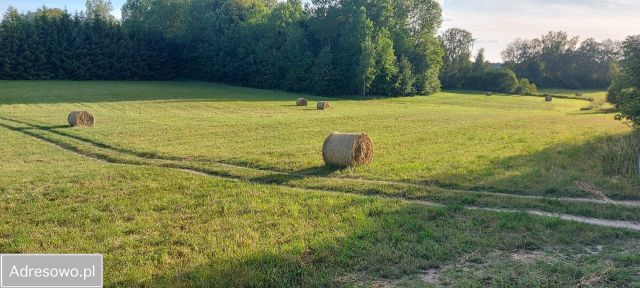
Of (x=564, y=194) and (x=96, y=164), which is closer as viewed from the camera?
(x=564, y=194)

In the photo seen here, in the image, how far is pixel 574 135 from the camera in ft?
78.0

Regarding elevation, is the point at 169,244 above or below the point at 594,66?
A: below

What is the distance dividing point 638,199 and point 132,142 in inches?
704

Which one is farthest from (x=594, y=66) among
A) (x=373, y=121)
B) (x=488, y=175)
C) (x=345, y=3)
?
(x=488, y=175)

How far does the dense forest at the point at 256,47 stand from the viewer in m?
67.9

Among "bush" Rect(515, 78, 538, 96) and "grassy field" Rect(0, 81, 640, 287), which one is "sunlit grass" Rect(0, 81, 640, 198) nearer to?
"grassy field" Rect(0, 81, 640, 287)

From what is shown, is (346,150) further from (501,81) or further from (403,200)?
(501,81)

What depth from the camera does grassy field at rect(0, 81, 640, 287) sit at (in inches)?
272

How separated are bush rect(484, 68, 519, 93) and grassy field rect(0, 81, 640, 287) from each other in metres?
82.6

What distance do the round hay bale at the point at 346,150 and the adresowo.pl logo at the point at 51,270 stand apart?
8.63 meters

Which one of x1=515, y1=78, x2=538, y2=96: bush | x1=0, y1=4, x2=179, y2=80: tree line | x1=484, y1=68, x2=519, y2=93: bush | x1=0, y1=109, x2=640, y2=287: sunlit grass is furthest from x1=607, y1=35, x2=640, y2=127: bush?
x1=484, y1=68, x2=519, y2=93: bush

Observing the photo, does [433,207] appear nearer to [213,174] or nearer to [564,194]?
[564,194]

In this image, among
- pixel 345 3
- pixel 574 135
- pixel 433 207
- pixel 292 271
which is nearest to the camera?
pixel 292 271

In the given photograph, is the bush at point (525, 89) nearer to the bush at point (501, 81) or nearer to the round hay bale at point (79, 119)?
the bush at point (501, 81)
